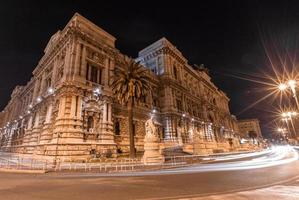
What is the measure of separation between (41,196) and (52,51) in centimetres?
2807

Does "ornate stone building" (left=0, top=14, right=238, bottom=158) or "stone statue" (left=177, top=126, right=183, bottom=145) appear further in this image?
"stone statue" (left=177, top=126, right=183, bottom=145)

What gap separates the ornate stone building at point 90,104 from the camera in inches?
779

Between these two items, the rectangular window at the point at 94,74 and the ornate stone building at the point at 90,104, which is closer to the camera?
the ornate stone building at the point at 90,104

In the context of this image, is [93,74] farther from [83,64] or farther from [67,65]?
[67,65]

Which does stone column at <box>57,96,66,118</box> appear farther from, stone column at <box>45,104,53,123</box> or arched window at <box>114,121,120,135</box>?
arched window at <box>114,121,120,135</box>

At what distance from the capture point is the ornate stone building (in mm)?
19797

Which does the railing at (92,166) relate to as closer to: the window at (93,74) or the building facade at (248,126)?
the window at (93,74)

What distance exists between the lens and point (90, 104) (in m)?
22.2

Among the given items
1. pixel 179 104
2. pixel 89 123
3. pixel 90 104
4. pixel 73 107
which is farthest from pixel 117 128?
pixel 179 104

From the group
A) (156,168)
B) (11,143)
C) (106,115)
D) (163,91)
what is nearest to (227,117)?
(163,91)

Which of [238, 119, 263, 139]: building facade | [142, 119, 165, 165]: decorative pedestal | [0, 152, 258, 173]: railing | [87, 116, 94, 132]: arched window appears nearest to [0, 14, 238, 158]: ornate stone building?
[87, 116, 94, 132]: arched window

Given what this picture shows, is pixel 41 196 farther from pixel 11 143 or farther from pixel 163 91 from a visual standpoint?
pixel 11 143

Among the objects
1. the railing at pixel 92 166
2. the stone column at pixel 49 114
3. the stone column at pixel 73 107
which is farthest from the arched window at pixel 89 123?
the stone column at pixel 49 114

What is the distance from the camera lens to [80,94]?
21.3m
